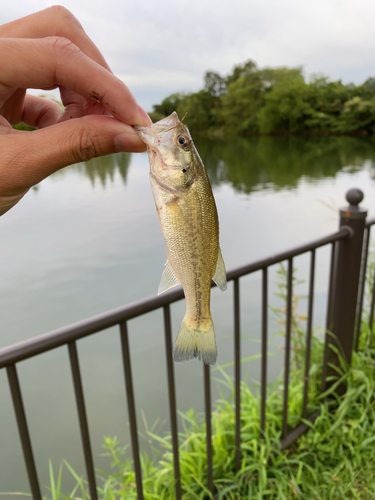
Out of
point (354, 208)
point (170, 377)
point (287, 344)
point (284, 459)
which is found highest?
point (354, 208)

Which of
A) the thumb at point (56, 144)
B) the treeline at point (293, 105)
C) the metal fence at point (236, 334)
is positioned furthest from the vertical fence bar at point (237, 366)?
the treeline at point (293, 105)

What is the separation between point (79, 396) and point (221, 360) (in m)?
3.57

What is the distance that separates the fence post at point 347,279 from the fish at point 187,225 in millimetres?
1735

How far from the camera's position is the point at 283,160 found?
28766 mm

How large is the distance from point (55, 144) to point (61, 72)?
0.14m

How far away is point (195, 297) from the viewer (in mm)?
750

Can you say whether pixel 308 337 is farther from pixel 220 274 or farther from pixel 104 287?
pixel 104 287

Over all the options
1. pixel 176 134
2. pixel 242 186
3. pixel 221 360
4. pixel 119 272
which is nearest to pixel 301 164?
pixel 242 186

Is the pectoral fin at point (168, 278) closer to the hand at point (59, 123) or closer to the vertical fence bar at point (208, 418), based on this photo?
the hand at point (59, 123)

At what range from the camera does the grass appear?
1979mm

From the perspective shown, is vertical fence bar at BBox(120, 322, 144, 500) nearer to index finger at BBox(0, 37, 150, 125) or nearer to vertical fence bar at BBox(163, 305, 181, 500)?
vertical fence bar at BBox(163, 305, 181, 500)

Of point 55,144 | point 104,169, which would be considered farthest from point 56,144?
point 104,169

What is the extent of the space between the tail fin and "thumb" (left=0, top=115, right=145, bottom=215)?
0.40 metres

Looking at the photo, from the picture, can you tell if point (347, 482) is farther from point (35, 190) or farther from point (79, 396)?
point (35, 190)
